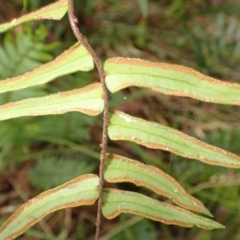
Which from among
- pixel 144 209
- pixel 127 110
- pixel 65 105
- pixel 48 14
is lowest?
pixel 144 209

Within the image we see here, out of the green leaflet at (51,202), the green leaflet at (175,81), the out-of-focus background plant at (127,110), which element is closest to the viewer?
the green leaflet at (175,81)

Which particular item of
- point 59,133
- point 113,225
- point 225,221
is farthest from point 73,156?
point 225,221

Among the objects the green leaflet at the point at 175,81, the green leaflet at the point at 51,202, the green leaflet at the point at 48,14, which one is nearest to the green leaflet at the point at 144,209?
the green leaflet at the point at 51,202

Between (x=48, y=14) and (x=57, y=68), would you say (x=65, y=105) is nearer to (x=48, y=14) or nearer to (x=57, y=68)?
(x=57, y=68)

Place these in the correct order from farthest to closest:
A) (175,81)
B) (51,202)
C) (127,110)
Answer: (127,110), (51,202), (175,81)

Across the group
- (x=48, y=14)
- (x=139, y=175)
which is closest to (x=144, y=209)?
(x=139, y=175)

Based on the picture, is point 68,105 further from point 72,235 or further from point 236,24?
point 236,24

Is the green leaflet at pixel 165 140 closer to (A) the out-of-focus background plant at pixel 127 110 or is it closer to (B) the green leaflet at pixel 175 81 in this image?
(B) the green leaflet at pixel 175 81

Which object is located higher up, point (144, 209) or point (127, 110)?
point (127, 110)
